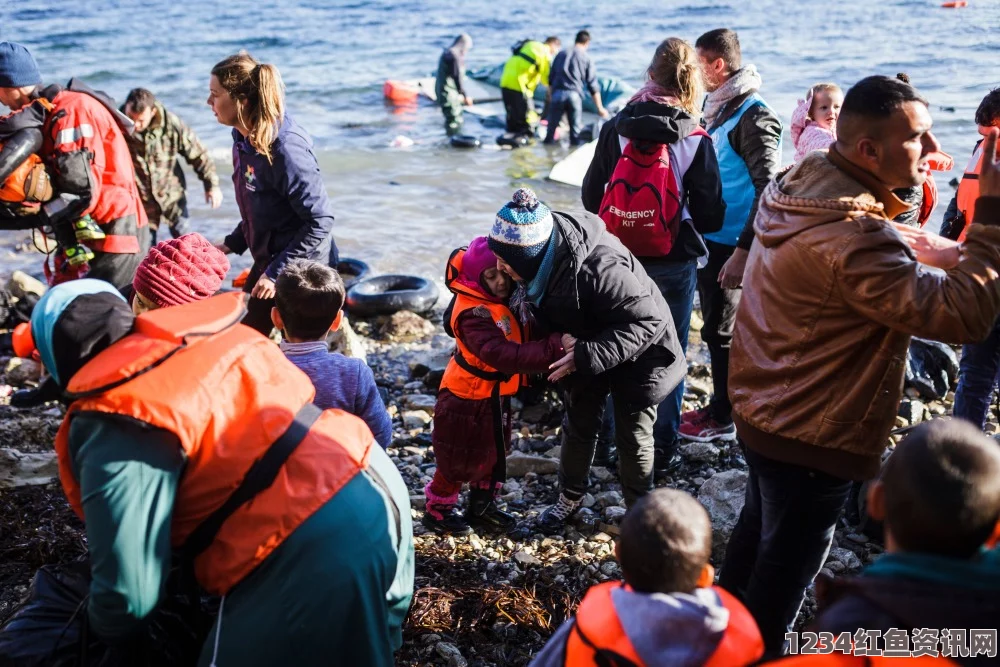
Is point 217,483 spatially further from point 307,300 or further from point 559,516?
point 559,516

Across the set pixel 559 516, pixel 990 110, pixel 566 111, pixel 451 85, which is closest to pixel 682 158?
pixel 990 110

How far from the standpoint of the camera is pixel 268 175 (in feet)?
15.1

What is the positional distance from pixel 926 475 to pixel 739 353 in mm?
1107

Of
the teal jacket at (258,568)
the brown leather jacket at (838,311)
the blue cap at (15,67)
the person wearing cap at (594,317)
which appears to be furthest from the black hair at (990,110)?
the blue cap at (15,67)

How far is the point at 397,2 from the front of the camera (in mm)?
39281

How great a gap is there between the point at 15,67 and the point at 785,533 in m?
4.78

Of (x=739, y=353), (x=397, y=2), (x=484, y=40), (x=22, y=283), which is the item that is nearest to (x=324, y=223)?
(x=739, y=353)

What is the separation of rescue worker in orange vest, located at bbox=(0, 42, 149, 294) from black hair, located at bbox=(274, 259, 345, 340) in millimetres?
2578

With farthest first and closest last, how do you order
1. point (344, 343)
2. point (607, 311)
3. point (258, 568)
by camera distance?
point (344, 343)
point (607, 311)
point (258, 568)

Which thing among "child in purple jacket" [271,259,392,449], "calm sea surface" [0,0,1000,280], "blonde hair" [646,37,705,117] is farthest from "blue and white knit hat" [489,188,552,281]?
"calm sea surface" [0,0,1000,280]

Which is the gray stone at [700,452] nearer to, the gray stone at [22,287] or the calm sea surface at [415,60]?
the calm sea surface at [415,60]

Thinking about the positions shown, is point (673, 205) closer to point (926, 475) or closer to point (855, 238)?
point (855, 238)

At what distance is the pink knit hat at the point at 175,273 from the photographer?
322cm

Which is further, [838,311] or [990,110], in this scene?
[990,110]
